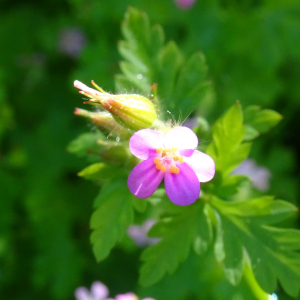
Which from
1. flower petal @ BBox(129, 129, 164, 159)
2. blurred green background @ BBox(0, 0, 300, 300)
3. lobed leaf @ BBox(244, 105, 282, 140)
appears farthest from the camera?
blurred green background @ BBox(0, 0, 300, 300)

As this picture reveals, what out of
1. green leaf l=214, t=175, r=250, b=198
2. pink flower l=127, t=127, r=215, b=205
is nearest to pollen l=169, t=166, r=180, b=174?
pink flower l=127, t=127, r=215, b=205

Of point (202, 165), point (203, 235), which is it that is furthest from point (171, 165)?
point (203, 235)

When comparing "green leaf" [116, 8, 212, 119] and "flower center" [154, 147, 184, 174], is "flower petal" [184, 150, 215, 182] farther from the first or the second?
"green leaf" [116, 8, 212, 119]

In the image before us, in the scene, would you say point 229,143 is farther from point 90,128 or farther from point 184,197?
point 90,128

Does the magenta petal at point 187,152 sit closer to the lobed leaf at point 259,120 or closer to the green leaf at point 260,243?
the green leaf at point 260,243

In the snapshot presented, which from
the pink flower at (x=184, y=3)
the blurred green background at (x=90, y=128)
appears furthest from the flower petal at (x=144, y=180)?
the pink flower at (x=184, y=3)

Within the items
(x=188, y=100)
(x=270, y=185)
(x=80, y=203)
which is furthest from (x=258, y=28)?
(x=80, y=203)
